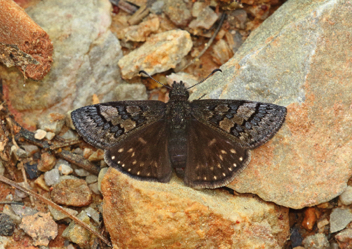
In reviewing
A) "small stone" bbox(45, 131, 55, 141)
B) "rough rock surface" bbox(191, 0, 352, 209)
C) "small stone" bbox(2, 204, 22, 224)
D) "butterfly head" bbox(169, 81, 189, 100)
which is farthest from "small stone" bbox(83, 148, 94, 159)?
"rough rock surface" bbox(191, 0, 352, 209)

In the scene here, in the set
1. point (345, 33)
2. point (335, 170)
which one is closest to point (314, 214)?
point (335, 170)

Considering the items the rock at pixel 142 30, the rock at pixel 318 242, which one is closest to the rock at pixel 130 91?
the rock at pixel 142 30

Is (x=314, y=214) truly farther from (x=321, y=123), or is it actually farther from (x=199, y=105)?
(x=199, y=105)

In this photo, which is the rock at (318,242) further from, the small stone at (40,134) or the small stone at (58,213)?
the small stone at (40,134)

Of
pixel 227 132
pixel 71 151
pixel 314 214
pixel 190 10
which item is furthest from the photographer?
pixel 190 10

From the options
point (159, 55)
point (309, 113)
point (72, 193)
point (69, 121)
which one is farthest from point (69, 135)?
point (309, 113)

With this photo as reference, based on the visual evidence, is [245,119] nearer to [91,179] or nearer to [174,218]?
[174,218]
